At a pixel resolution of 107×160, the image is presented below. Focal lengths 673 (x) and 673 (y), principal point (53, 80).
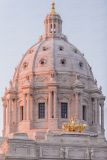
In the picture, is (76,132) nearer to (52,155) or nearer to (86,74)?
(52,155)

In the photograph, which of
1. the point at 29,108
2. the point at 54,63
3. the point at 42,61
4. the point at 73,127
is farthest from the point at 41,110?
the point at 73,127

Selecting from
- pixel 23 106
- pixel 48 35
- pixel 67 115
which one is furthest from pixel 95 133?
pixel 48 35

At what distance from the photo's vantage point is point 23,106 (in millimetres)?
134750

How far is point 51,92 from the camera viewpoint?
5187 inches

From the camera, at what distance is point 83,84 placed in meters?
137

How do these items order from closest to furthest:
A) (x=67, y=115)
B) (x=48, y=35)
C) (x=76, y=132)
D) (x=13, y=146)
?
(x=13, y=146)
(x=76, y=132)
(x=67, y=115)
(x=48, y=35)

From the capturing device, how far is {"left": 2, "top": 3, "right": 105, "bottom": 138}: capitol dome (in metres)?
132

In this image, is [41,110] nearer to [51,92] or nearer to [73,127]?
[51,92]

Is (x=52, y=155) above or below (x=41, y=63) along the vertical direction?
below

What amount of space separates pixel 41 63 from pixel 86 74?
32.7ft

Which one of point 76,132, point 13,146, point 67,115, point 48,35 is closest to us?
point 13,146

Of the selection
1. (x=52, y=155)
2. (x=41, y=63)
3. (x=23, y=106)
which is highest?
(x=41, y=63)

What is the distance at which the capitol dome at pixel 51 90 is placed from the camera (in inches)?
5197

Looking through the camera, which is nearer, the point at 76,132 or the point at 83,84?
the point at 76,132
